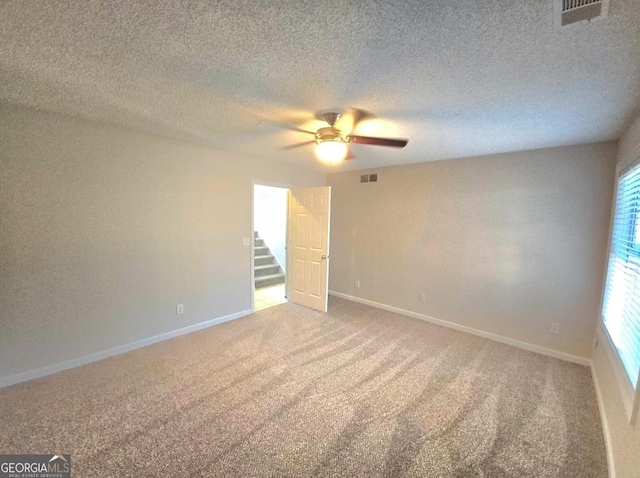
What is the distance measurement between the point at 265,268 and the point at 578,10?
18.4 ft

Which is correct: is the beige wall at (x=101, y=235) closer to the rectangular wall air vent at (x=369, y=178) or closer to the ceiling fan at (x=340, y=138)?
the ceiling fan at (x=340, y=138)

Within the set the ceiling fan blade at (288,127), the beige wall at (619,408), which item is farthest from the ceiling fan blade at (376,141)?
the beige wall at (619,408)

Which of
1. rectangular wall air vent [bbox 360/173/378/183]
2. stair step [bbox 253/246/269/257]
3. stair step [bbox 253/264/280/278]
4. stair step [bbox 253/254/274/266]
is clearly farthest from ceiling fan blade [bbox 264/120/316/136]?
stair step [bbox 253/246/269/257]

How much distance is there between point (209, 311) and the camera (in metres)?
3.51

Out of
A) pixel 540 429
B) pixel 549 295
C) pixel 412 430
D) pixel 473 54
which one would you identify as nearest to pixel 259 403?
pixel 412 430

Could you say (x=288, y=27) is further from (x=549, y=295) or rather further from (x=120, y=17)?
(x=549, y=295)

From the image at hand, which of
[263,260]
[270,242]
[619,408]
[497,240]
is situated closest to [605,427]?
[619,408]

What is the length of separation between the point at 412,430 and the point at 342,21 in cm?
249

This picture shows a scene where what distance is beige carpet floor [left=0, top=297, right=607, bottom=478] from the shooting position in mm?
1593

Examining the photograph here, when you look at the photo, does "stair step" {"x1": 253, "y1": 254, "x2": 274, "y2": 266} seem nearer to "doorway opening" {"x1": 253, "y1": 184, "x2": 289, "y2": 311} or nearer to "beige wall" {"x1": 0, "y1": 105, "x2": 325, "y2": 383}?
"doorway opening" {"x1": 253, "y1": 184, "x2": 289, "y2": 311}

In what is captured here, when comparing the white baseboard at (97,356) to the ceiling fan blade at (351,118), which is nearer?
the ceiling fan blade at (351,118)

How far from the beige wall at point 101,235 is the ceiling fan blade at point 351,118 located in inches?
72.5

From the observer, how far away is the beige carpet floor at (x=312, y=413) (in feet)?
5.23

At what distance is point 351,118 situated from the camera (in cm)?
219
